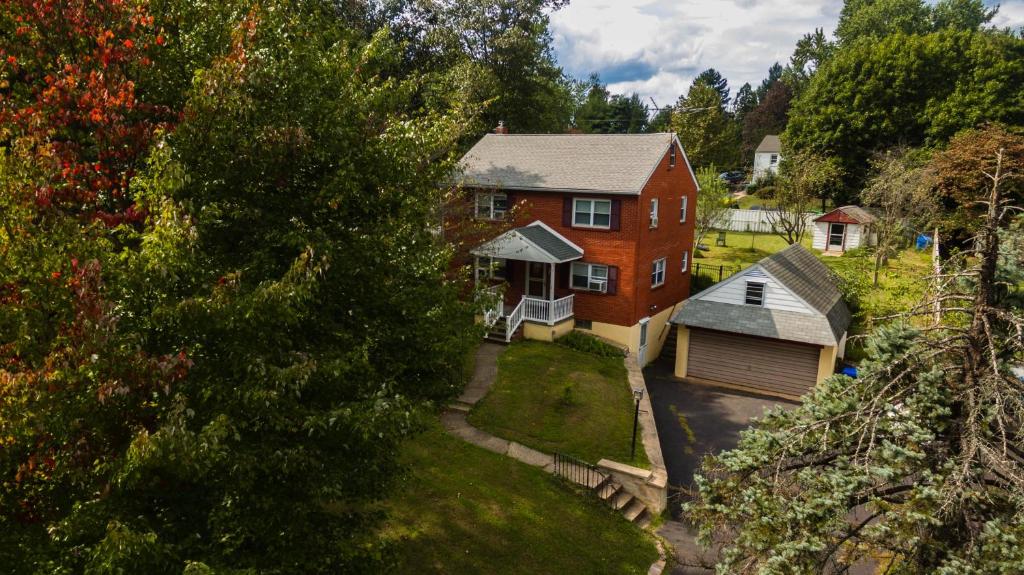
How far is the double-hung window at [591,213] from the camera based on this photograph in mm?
25397

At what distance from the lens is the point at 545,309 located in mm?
25219

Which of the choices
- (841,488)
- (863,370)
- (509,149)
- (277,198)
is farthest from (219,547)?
(509,149)

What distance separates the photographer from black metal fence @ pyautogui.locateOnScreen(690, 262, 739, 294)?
3403cm

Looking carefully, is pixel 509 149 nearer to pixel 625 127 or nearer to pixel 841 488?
pixel 841 488

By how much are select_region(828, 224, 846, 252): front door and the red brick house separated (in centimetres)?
2094

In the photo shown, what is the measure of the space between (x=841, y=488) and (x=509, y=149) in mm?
24682

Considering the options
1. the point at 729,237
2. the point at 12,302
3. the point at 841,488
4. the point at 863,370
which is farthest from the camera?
the point at 729,237

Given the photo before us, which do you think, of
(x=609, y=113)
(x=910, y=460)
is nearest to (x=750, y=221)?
(x=910, y=460)

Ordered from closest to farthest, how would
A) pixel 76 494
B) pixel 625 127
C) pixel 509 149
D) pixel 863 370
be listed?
pixel 76 494 → pixel 863 370 → pixel 509 149 → pixel 625 127

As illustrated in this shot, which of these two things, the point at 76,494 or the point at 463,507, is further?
the point at 463,507

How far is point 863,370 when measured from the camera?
7703 millimetres

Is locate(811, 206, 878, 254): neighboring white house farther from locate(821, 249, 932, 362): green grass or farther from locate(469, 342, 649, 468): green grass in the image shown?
locate(469, 342, 649, 468): green grass

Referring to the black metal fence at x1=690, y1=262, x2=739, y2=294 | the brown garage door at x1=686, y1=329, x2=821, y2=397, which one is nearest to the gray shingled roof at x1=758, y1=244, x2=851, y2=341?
the brown garage door at x1=686, y1=329, x2=821, y2=397

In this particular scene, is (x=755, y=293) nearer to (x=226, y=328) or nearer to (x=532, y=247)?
(x=532, y=247)
